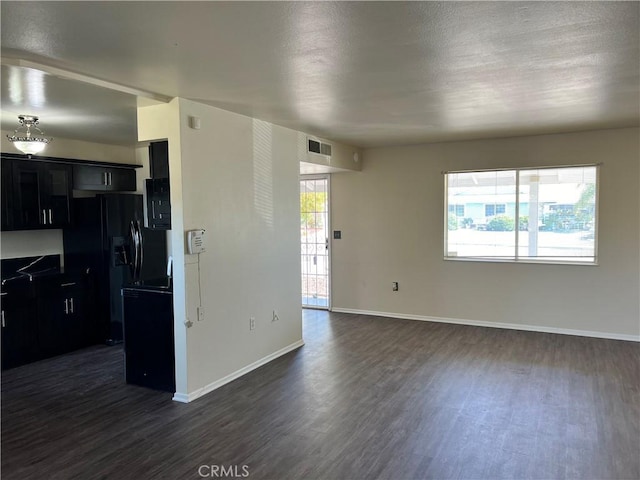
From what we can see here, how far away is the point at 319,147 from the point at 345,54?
3136 millimetres

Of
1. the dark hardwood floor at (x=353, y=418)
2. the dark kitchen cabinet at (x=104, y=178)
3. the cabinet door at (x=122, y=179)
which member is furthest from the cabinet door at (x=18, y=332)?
the cabinet door at (x=122, y=179)

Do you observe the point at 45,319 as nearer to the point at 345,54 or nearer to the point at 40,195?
the point at 40,195

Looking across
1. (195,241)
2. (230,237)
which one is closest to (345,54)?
(195,241)

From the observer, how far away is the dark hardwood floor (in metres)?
2.87

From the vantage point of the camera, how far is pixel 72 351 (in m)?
5.43

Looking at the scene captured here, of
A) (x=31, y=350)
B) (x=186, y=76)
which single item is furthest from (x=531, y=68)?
(x=31, y=350)

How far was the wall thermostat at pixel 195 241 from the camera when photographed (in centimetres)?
383

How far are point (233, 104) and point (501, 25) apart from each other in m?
2.36

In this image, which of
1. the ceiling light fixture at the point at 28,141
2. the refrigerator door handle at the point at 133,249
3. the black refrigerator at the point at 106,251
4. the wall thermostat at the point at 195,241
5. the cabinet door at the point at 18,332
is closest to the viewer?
the wall thermostat at the point at 195,241

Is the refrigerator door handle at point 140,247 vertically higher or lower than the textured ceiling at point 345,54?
lower

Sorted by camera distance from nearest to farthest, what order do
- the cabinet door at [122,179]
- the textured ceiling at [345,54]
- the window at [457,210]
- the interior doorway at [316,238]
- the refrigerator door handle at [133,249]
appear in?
the textured ceiling at [345,54]
the refrigerator door handle at [133,249]
the cabinet door at [122,179]
the window at [457,210]
the interior doorway at [316,238]

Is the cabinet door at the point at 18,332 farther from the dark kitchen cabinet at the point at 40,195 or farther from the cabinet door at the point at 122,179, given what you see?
the cabinet door at the point at 122,179

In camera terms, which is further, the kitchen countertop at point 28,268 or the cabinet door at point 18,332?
the kitchen countertop at point 28,268

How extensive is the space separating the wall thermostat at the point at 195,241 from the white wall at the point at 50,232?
9.39 feet
